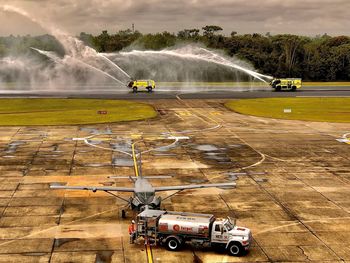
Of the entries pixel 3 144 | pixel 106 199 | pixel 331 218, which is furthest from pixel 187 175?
pixel 3 144

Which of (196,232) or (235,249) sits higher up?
(196,232)

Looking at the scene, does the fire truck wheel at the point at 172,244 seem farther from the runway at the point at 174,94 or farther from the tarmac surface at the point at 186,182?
the runway at the point at 174,94

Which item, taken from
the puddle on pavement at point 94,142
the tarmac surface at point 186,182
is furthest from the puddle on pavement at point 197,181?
the puddle on pavement at point 94,142

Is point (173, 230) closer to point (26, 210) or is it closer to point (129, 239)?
point (129, 239)

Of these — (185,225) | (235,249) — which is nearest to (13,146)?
(185,225)

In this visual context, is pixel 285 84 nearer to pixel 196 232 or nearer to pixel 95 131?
pixel 95 131

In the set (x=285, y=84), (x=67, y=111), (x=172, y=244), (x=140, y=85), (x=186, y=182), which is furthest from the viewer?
(x=285, y=84)

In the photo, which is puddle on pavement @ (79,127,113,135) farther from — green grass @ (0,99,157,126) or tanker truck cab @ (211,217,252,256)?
tanker truck cab @ (211,217,252,256)
